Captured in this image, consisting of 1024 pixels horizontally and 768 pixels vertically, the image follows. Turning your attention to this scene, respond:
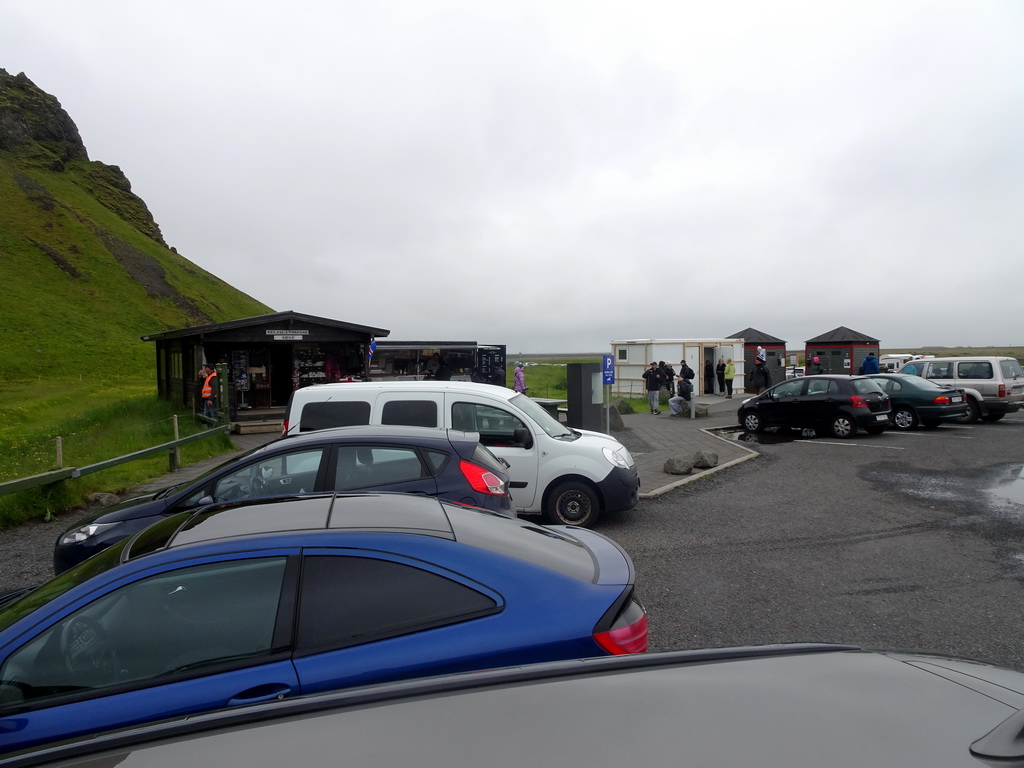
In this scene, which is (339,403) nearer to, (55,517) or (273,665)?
(55,517)

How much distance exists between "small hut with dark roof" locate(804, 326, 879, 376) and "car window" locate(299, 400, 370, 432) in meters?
28.9

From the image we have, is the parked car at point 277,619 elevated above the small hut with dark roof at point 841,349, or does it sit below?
below

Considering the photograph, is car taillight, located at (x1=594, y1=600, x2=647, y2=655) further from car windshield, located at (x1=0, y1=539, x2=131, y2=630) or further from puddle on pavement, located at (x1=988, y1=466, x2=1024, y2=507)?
puddle on pavement, located at (x1=988, y1=466, x2=1024, y2=507)

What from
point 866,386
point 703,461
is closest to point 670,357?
point 866,386

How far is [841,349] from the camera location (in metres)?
32.4

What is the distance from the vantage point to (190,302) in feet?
250

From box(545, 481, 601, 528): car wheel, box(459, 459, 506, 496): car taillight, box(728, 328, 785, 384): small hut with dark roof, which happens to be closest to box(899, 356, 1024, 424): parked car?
box(728, 328, 785, 384): small hut with dark roof

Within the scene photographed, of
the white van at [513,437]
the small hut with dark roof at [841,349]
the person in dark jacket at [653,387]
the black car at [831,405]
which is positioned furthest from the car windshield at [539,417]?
the small hut with dark roof at [841,349]

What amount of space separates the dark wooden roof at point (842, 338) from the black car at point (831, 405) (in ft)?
54.6

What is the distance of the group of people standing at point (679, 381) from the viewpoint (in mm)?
23578

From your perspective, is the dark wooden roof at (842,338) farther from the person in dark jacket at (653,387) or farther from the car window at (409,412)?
the car window at (409,412)

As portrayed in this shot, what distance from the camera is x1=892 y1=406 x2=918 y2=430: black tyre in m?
17.6

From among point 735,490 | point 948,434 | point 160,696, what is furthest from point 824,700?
point 948,434

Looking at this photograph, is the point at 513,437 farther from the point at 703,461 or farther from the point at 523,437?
the point at 703,461
